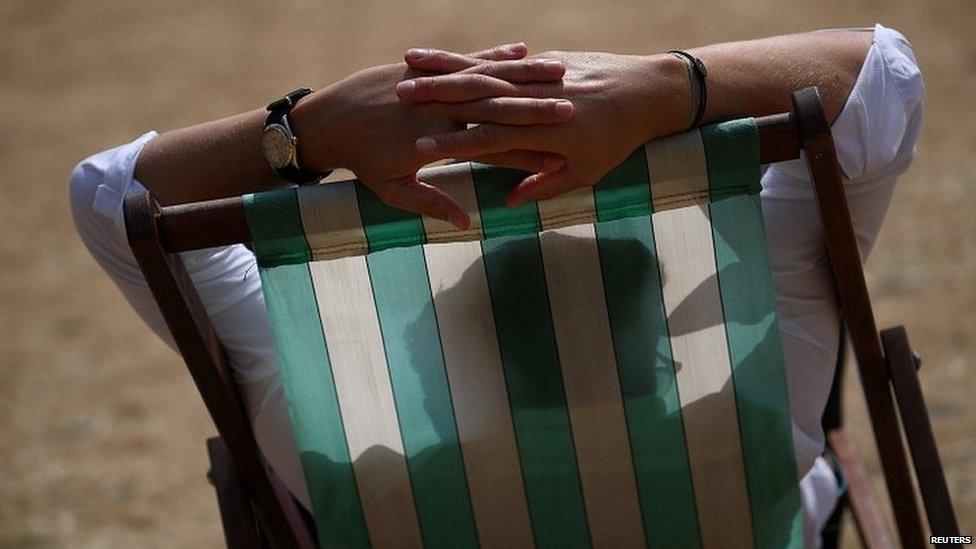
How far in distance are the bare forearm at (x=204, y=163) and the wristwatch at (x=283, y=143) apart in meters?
0.04

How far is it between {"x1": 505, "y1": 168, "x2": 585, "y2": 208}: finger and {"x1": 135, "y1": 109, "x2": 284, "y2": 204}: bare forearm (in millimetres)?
329

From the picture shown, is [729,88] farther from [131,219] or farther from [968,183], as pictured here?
[968,183]

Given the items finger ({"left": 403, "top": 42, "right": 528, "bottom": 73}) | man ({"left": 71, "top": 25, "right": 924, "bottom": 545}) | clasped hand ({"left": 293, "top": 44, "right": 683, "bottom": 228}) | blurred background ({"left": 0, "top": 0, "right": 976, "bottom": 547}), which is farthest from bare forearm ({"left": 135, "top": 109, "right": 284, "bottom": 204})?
blurred background ({"left": 0, "top": 0, "right": 976, "bottom": 547})

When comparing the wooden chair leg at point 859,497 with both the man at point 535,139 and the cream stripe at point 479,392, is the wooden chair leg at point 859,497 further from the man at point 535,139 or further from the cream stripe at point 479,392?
the cream stripe at point 479,392

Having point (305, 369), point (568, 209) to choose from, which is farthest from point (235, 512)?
point (568, 209)

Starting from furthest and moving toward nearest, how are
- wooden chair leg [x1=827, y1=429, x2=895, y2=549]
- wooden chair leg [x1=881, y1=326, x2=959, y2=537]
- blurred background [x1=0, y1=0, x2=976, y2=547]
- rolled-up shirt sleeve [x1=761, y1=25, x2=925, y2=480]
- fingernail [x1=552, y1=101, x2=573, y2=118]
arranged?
blurred background [x1=0, y1=0, x2=976, y2=547], wooden chair leg [x1=827, y1=429, x2=895, y2=549], wooden chair leg [x1=881, y1=326, x2=959, y2=537], rolled-up shirt sleeve [x1=761, y1=25, x2=925, y2=480], fingernail [x1=552, y1=101, x2=573, y2=118]

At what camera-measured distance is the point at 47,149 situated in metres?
5.62

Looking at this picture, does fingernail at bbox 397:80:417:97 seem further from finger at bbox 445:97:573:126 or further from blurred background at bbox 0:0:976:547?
blurred background at bbox 0:0:976:547

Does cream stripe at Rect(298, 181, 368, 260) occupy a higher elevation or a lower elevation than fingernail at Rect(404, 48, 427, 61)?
lower

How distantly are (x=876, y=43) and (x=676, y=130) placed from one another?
283 mm

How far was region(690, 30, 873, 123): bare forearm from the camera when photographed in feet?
4.90

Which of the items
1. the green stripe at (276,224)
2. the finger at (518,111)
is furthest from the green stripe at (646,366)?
the green stripe at (276,224)

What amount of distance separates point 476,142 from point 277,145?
25 cm

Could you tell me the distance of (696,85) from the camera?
146cm
